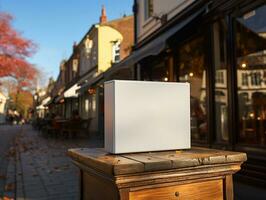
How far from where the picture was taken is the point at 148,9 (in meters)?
11.5

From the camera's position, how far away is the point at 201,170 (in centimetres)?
167

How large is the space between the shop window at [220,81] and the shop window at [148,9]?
474cm

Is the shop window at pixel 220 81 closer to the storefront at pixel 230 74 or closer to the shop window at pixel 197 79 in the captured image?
the storefront at pixel 230 74

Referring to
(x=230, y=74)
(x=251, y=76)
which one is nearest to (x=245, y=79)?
(x=251, y=76)

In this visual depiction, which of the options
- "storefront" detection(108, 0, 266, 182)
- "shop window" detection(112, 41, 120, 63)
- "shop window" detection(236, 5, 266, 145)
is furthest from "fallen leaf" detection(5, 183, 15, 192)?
"shop window" detection(112, 41, 120, 63)

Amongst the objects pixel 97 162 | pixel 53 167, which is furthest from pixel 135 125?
pixel 53 167

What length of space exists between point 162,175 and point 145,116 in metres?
0.36

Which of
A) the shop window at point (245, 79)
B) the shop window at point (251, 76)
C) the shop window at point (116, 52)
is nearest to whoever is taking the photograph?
the shop window at point (251, 76)

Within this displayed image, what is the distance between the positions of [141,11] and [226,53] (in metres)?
6.33

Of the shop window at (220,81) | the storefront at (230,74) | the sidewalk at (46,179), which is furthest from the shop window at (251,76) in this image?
the sidewalk at (46,179)

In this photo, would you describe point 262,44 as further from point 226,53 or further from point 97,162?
point 97,162

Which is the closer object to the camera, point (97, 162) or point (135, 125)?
point (97, 162)

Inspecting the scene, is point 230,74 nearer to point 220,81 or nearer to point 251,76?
point 251,76

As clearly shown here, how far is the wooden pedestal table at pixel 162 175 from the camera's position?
4.91ft
